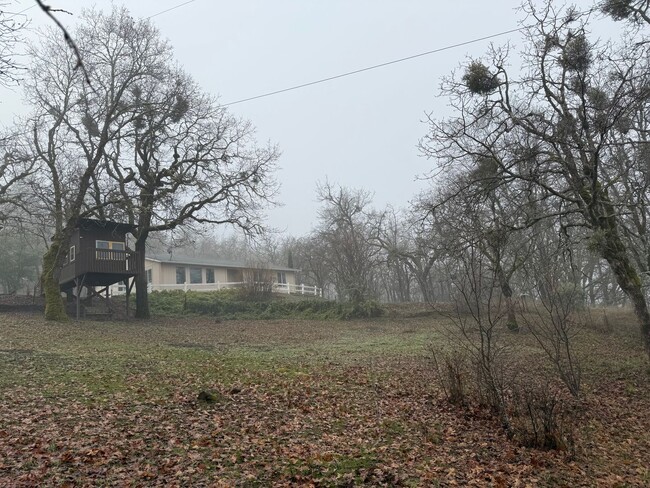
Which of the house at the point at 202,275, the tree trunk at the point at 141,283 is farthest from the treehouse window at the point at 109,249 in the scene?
the house at the point at 202,275

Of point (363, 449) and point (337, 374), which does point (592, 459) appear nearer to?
point (363, 449)

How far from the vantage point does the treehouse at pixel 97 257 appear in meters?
23.9

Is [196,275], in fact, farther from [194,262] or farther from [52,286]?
[52,286]

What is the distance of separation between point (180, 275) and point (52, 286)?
64.5 feet

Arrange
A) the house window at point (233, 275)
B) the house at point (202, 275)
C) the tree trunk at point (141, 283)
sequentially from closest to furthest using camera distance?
the tree trunk at point (141, 283)
the house at point (202, 275)
the house window at point (233, 275)

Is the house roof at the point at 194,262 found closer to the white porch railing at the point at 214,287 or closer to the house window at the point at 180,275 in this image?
the house window at the point at 180,275

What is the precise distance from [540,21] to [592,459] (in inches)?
343

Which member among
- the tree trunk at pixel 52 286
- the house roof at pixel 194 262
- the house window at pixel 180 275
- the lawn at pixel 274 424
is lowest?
the lawn at pixel 274 424

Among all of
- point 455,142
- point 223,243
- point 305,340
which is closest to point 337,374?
point 455,142

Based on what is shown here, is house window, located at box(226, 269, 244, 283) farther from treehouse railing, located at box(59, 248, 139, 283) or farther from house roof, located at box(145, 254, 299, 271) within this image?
treehouse railing, located at box(59, 248, 139, 283)

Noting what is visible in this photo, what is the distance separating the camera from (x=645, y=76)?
9945mm

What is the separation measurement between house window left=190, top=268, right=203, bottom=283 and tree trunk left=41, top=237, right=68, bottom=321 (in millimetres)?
20084

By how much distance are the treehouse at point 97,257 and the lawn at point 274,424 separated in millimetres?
9930

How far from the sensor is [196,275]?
137 ft
